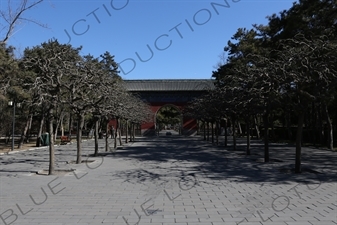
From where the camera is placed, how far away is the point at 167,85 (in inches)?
2483

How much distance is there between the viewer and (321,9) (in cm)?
1619

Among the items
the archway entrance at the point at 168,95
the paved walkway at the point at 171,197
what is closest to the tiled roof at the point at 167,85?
the archway entrance at the point at 168,95

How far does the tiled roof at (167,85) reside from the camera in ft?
204

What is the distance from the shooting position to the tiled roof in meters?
62.1

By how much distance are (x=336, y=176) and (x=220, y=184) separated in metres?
4.13

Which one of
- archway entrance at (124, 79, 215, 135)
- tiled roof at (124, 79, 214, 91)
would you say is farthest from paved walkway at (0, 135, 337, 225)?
tiled roof at (124, 79, 214, 91)

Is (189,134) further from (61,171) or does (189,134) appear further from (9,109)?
(61,171)

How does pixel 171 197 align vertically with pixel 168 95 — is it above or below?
below

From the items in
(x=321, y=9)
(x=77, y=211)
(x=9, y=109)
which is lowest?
(x=77, y=211)

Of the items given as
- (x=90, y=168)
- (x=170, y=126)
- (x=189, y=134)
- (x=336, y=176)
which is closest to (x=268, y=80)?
(x=336, y=176)

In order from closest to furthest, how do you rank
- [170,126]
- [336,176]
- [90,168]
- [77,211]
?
[77,211], [336,176], [90,168], [170,126]

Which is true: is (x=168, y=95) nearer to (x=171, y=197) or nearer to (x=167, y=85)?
(x=167, y=85)

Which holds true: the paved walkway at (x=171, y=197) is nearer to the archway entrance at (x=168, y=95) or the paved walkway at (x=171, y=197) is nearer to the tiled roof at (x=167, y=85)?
the archway entrance at (x=168, y=95)

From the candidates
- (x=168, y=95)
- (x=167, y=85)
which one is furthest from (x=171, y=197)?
(x=167, y=85)
